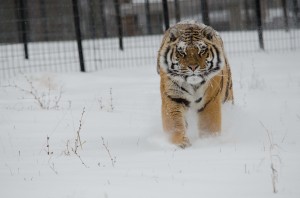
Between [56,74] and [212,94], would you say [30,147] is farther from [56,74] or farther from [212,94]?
[56,74]

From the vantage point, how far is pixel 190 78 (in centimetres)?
461

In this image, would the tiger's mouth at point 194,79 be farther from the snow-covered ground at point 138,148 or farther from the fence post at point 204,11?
the fence post at point 204,11

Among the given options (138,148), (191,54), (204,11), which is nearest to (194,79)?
(191,54)

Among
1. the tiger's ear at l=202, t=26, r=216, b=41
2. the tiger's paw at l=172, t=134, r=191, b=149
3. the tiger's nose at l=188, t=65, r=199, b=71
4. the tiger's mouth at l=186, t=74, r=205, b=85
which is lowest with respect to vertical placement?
the tiger's paw at l=172, t=134, r=191, b=149

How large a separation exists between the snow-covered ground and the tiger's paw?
8 cm

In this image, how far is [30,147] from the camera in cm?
471

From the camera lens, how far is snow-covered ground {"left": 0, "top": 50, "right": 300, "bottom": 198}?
3287 mm

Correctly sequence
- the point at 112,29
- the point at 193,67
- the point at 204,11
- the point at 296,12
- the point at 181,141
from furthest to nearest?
the point at 112,29 < the point at 296,12 < the point at 204,11 < the point at 181,141 < the point at 193,67

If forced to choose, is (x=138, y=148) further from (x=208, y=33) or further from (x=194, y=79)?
(x=208, y=33)

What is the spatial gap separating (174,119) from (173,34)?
0.79 m

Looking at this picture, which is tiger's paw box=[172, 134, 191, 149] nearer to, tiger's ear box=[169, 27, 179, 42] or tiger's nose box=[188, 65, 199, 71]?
tiger's nose box=[188, 65, 199, 71]

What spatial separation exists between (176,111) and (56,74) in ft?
16.3

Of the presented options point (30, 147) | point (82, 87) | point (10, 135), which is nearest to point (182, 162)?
point (30, 147)

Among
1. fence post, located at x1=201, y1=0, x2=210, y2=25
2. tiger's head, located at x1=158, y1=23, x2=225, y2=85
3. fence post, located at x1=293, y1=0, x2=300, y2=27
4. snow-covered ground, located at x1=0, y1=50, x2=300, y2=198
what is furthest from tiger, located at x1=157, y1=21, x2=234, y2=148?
fence post, located at x1=293, y1=0, x2=300, y2=27
